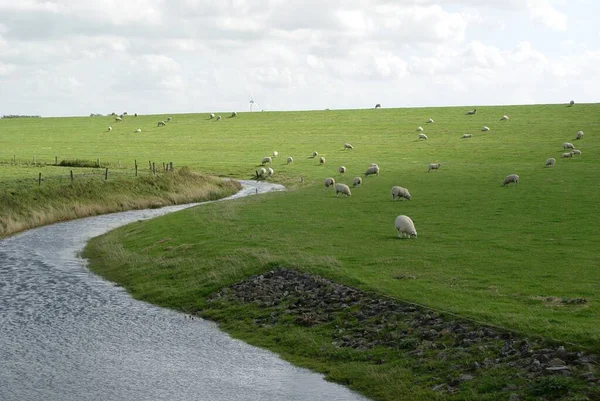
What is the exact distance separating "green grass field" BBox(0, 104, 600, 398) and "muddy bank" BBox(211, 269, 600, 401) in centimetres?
73

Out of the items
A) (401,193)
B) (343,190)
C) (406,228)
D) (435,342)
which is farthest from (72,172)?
(435,342)

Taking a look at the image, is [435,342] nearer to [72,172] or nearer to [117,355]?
[117,355]

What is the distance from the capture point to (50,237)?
163 ft

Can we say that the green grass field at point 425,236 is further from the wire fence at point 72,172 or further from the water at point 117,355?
the wire fence at point 72,172

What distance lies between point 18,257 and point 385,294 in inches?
969

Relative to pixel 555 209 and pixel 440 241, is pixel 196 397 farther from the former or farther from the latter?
pixel 555 209

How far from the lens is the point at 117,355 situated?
24359 mm

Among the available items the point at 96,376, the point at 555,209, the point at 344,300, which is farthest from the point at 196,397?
the point at 555,209

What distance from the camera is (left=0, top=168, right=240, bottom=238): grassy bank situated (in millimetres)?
55625

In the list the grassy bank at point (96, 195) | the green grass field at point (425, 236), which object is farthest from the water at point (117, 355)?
the grassy bank at point (96, 195)

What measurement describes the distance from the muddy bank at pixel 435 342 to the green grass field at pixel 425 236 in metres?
0.73

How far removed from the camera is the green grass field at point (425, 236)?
25.5 metres

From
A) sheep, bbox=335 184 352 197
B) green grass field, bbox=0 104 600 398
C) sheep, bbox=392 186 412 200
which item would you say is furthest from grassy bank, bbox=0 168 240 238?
sheep, bbox=392 186 412 200

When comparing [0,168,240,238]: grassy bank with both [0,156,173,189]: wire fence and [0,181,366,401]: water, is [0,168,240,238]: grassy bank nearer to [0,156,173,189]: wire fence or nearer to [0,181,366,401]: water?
[0,156,173,189]: wire fence
